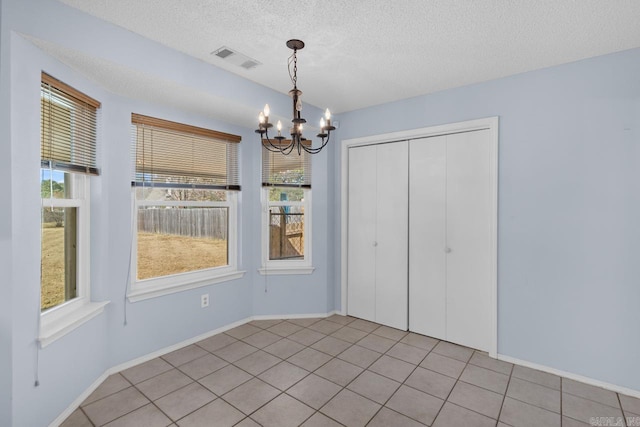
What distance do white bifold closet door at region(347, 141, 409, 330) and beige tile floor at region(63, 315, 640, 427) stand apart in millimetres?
569

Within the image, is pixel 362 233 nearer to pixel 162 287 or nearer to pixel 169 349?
pixel 162 287

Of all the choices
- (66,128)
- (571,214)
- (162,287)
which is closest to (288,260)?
(162,287)

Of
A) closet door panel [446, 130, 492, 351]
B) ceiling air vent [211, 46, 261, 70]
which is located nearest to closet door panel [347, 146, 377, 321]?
closet door panel [446, 130, 492, 351]

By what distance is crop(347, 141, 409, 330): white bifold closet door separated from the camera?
3.43 metres

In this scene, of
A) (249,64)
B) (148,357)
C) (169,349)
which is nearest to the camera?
(249,64)

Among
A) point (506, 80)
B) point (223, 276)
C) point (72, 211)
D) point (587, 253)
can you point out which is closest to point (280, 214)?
point (223, 276)

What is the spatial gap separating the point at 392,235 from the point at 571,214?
158 centimetres

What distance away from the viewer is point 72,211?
2307 mm

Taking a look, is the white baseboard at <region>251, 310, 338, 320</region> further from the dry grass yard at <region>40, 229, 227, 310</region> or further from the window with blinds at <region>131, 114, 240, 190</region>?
the window with blinds at <region>131, 114, 240, 190</region>

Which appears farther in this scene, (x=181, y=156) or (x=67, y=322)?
(x=181, y=156)

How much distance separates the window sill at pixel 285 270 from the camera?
3.65m

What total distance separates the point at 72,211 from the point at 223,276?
58.0 inches

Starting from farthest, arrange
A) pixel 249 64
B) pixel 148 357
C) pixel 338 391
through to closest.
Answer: pixel 148 357 < pixel 249 64 < pixel 338 391

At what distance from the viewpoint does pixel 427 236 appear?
324 cm
